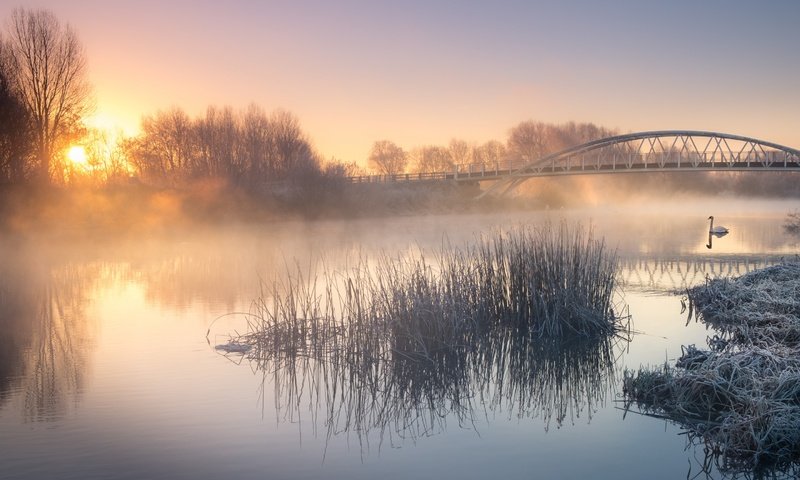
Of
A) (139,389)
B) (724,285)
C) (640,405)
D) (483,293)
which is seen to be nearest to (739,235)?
(724,285)

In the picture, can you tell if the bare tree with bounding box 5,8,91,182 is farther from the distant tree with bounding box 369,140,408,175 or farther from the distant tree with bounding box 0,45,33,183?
the distant tree with bounding box 369,140,408,175

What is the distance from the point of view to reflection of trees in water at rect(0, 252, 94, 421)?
844 cm

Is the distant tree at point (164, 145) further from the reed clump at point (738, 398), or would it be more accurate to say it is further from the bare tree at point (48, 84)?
the reed clump at point (738, 398)

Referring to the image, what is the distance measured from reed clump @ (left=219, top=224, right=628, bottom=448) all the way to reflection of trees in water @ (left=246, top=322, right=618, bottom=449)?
2 cm

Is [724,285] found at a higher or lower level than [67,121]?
lower

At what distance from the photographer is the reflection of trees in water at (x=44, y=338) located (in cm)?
844

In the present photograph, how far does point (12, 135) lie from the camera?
31.3 m

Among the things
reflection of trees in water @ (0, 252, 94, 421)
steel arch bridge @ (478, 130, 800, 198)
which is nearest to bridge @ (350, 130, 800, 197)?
steel arch bridge @ (478, 130, 800, 198)

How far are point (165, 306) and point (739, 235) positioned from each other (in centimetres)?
2715

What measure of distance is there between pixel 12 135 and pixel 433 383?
28.7m

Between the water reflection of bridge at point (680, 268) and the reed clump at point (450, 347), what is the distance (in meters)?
5.49

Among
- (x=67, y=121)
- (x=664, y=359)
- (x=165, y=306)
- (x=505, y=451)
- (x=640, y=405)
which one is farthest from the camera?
(x=67, y=121)

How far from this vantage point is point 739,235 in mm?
33562

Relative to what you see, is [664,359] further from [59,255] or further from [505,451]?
[59,255]
